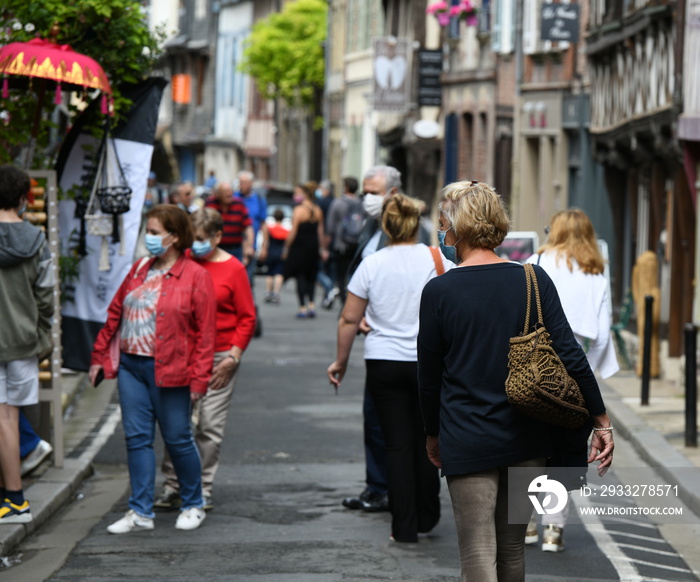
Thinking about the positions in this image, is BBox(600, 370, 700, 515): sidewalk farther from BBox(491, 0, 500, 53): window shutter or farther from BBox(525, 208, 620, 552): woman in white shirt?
BBox(491, 0, 500, 53): window shutter

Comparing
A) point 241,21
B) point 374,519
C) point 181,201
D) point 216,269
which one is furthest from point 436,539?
point 241,21

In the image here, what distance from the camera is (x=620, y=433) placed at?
43.1ft

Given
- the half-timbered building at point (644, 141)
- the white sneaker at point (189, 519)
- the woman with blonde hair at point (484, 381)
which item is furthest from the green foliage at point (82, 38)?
the half-timbered building at point (644, 141)

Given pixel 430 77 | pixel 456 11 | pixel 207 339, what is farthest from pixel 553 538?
pixel 430 77

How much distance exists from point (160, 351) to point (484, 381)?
3298mm

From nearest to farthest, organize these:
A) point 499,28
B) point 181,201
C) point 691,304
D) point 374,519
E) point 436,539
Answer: point 436,539
point 374,519
point 691,304
point 181,201
point 499,28

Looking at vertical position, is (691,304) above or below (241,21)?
below

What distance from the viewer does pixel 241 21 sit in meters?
68.9

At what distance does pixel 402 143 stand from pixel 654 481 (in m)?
31.5

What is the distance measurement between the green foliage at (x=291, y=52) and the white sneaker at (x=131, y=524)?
45.4 meters

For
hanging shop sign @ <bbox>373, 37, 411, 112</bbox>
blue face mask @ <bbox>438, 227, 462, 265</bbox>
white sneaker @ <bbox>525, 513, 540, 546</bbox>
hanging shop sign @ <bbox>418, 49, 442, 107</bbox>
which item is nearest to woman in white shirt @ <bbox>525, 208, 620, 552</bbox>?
white sneaker @ <bbox>525, 513, 540, 546</bbox>

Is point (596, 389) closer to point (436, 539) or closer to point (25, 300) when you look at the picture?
point (436, 539)

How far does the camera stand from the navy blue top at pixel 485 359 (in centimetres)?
560

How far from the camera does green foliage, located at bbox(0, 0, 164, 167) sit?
10172mm
